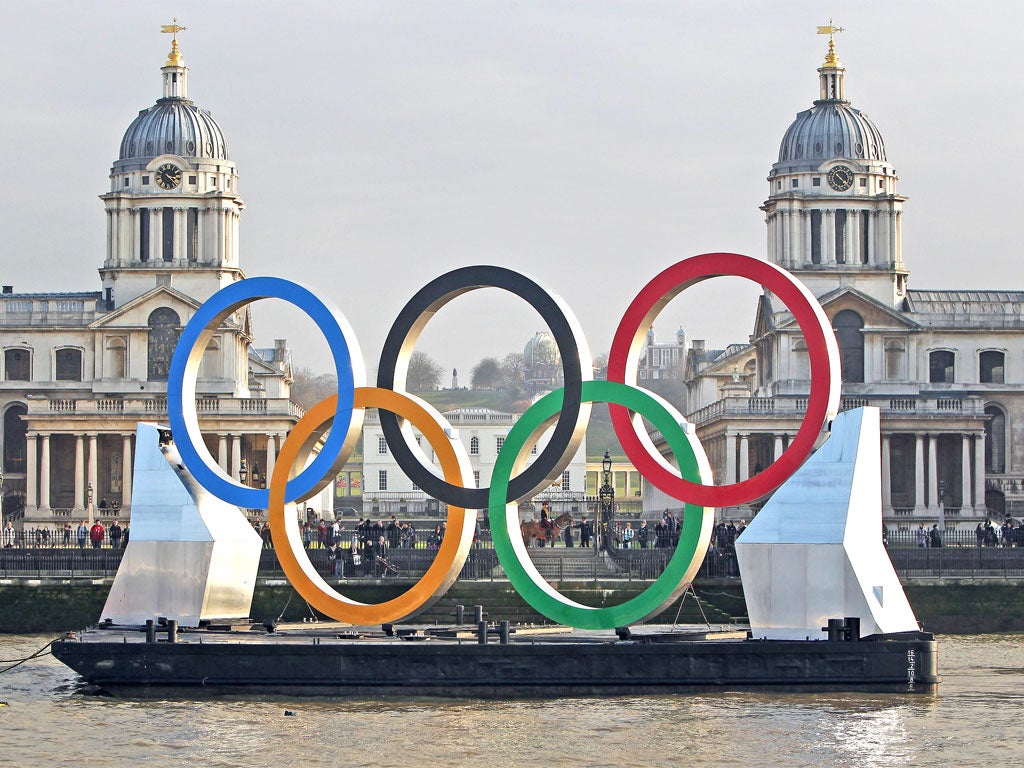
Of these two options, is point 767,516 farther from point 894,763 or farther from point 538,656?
point 894,763

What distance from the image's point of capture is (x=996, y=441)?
9538 centimetres

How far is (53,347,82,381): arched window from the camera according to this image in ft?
315

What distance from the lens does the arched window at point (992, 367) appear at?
9650 centimetres

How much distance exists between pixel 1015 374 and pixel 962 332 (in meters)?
3.31

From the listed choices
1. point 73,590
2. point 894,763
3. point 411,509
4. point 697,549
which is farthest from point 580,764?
point 411,509

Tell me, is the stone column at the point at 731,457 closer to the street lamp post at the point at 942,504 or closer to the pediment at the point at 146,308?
the street lamp post at the point at 942,504

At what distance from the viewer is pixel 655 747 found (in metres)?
32.0

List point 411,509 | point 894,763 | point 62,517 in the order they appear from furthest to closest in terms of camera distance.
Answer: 1. point 411,509
2. point 62,517
3. point 894,763

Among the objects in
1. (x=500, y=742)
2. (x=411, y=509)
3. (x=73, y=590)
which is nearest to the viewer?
(x=500, y=742)

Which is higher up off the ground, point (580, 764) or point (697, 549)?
point (697, 549)

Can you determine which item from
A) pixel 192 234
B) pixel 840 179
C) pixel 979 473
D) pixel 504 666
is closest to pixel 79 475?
pixel 192 234

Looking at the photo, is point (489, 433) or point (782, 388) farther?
point (489, 433)

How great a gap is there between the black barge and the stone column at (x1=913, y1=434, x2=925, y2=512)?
52.4m

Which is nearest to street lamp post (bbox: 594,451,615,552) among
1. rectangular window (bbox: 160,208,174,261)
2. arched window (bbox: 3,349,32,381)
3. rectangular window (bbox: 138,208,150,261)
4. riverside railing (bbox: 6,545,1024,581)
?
riverside railing (bbox: 6,545,1024,581)
